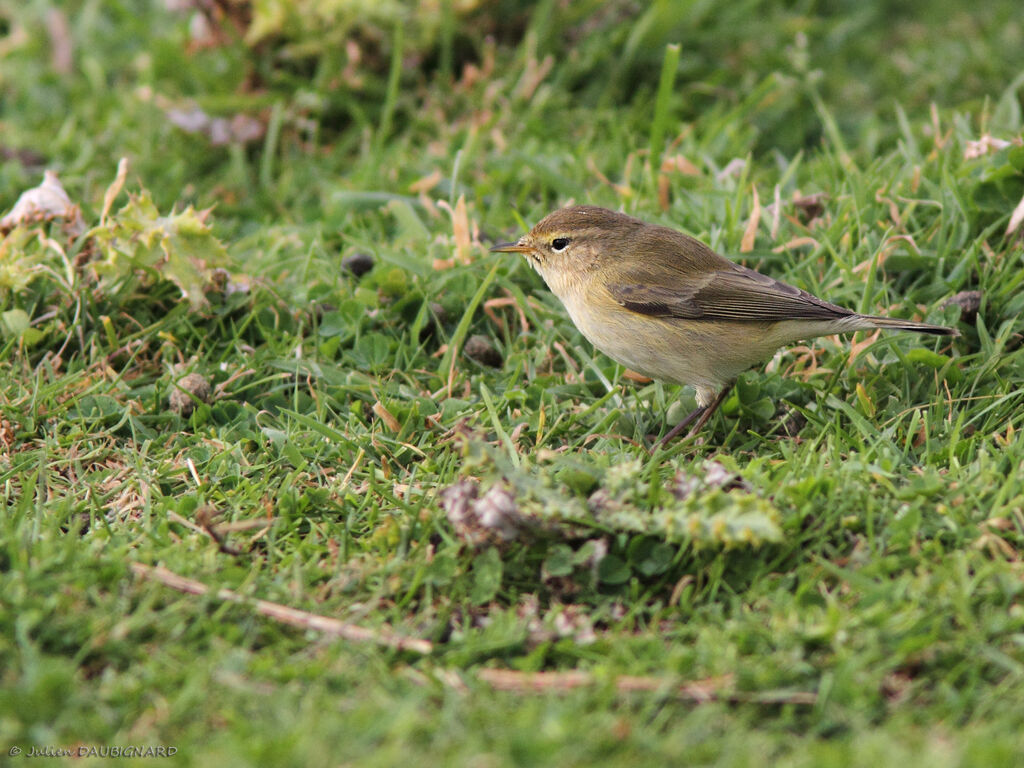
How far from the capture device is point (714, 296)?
495 cm

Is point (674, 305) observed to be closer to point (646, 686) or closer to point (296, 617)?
point (646, 686)

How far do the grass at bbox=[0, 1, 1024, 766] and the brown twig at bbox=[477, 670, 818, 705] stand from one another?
0.02 meters

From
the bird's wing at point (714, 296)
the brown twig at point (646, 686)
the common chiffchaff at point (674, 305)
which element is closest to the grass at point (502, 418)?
the brown twig at point (646, 686)

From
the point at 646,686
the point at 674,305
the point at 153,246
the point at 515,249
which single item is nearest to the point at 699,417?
the point at 674,305

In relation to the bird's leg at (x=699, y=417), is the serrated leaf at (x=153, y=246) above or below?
above

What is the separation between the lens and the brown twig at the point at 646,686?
3145 mm

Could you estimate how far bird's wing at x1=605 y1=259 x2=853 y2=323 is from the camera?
15.7 feet

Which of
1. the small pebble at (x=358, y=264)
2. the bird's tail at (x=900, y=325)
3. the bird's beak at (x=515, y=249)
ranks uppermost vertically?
the bird's beak at (x=515, y=249)

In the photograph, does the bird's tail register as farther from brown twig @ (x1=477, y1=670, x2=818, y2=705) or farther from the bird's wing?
brown twig @ (x1=477, y1=670, x2=818, y2=705)

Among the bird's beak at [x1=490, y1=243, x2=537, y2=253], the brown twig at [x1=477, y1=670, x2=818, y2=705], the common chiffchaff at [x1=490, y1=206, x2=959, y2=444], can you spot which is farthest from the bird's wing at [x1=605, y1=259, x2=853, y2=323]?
the brown twig at [x1=477, y1=670, x2=818, y2=705]

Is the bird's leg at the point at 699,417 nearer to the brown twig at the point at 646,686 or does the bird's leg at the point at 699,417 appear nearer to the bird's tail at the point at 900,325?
the bird's tail at the point at 900,325

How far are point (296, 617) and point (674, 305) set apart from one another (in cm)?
230

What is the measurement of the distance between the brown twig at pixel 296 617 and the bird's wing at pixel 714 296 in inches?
82.9

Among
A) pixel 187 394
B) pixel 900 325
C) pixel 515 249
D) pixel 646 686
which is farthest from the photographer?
pixel 515 249
